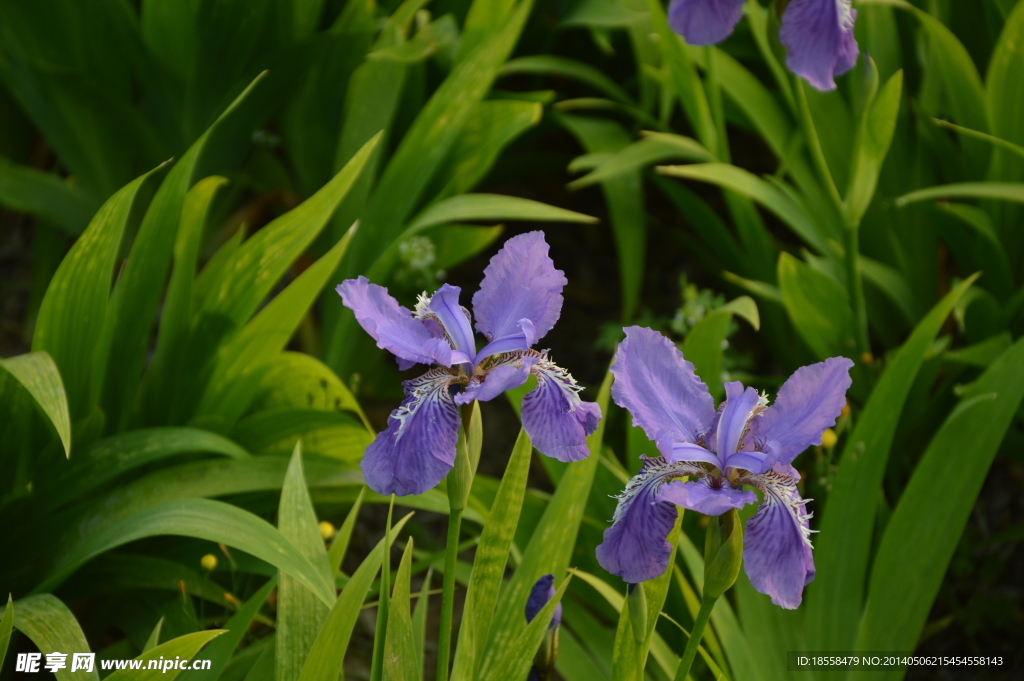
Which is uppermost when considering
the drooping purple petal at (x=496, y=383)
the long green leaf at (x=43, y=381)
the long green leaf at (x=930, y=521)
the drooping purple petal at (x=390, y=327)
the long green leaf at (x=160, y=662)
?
the drooping purple petal at (x=390, y=327)

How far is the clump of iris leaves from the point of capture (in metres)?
1.18

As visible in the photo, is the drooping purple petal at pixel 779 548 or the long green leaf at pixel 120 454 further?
the long green leaf at pixel 120 454

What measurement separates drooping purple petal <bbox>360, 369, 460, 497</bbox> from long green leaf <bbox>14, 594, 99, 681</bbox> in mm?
521

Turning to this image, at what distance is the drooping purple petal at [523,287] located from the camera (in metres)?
0.88

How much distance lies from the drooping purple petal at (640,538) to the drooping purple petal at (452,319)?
0.23 meters

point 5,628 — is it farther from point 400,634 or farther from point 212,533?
point 400,634

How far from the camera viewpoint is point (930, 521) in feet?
4.22

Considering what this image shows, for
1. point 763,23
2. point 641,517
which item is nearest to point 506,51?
point 763,23

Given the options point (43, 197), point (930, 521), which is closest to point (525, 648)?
point (930, 521)

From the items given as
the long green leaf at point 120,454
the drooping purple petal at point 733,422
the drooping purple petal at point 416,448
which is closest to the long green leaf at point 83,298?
the long green leaf at point 120,454

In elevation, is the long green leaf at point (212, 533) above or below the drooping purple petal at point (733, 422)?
below

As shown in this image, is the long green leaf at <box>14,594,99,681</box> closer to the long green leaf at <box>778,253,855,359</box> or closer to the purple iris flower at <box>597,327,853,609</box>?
the purple iris flower at <box>597,327,853,609</box>

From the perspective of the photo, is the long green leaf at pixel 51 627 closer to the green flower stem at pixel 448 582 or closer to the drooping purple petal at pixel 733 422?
Result: the green flower stem at pixel 448 582

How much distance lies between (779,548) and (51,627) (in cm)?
92
